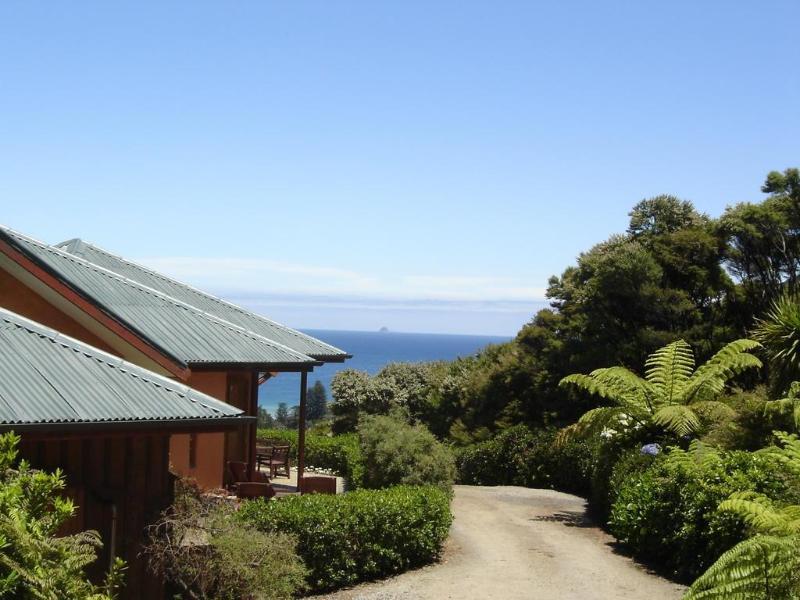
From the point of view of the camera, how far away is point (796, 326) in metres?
15.6

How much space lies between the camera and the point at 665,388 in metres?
17.6

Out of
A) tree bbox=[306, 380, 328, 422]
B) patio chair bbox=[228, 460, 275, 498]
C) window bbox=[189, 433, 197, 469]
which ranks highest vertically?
window bbox=[189, 433, 197, 469]

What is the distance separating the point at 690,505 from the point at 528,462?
33.1 feet

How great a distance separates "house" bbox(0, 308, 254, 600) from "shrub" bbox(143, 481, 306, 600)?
27cm

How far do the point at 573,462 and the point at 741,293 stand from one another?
7.90 m

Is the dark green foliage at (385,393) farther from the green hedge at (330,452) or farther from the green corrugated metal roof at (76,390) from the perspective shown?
the green corrugated metal roof at (76,390)

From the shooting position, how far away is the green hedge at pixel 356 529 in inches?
492

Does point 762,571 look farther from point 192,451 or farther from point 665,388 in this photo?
point 192,451

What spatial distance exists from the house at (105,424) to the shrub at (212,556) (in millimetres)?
272

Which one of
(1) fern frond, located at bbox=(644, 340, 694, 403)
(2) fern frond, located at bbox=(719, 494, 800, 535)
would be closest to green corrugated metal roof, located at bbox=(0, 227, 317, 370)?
(1) fern frond, located at bbox=(644, 340, 694, 403)

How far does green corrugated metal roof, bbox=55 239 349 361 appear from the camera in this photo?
61.8ft

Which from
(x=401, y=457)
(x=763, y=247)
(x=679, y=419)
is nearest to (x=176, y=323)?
(x=401, y=457)

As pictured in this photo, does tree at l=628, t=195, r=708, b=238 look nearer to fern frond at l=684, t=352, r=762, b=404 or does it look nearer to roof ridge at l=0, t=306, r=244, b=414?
fern frond at l=684, t=352, r=762, b=404

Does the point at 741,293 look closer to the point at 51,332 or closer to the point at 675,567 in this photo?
the point at 675,567
